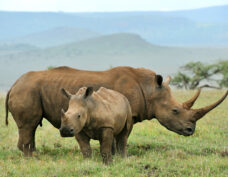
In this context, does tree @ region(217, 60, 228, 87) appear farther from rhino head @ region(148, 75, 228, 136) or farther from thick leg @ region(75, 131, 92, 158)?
thick leg @ region(75, 131, 92, 158)

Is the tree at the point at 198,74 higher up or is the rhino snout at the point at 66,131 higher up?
the rhino snout at the point at 66,131

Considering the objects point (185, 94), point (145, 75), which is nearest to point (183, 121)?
point (145, 75)

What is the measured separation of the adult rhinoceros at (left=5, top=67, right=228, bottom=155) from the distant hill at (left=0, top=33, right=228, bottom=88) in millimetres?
103653

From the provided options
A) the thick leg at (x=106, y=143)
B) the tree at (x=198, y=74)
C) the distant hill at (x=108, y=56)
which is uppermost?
the thick leg at (x=106, y=143)

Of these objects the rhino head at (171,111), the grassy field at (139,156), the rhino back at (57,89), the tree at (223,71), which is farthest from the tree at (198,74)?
the rhino back at (57,89)

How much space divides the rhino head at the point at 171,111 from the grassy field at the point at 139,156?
1.41 ft

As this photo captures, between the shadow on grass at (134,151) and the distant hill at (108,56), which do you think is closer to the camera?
the shadow on grass at (134,151)

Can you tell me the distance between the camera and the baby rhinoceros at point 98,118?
673cm

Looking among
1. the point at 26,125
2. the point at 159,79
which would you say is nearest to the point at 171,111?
the point at 159,79

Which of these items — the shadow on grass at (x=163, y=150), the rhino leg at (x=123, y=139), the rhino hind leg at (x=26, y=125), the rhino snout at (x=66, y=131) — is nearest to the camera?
the rhino snout at (x=66, y=131)

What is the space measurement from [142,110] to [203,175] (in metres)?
2.22

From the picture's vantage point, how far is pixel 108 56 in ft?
506

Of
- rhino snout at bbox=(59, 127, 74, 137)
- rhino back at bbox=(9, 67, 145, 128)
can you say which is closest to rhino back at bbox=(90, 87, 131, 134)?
rhino back at bbox=(9, 67, 145, 128)

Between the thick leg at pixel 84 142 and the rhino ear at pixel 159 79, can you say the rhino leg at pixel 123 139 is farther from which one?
the rhino ear at pixel 159 79
